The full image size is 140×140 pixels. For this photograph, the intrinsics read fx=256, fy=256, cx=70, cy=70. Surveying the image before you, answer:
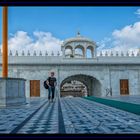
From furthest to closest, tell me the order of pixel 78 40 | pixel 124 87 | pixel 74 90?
1. pixel 74 90
2. pixel 78 40
3. pixel 124 87

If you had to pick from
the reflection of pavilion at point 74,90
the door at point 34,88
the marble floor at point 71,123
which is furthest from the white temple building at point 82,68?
the marble floor at point 71,123

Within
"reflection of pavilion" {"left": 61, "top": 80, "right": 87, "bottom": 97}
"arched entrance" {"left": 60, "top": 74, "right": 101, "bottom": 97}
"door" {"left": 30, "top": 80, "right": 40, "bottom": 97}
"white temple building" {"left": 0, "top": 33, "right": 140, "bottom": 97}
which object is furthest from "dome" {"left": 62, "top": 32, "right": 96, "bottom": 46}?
"reflection of pavilion" {"left": 61, "top": 80, "right": 87, "bottom": 97}

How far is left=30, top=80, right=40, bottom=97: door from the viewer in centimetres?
2672

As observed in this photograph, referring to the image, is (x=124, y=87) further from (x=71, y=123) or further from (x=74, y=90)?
(x=71, y=123)

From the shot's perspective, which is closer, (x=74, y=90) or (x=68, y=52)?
(x=68, y=52)

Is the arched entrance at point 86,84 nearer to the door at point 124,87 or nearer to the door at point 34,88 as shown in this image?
the door at point 124,87

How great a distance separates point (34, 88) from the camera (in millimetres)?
26828

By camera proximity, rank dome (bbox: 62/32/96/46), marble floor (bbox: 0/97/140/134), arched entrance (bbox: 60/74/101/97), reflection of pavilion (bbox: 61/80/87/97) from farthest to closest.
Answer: reflection of pavilion (bbox: 61/80/87/97) < arched entrance (bbox: 60/74/101/97) < dome (bbox: 62/32/96/46) < marble floor (bbox: 0/97/140/134)

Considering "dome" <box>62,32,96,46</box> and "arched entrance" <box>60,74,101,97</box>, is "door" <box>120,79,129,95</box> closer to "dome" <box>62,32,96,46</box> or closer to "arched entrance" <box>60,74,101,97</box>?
"arched entrance" <box>60,74,101,97</box>

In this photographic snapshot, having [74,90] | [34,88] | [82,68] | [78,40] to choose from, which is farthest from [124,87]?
[74,90]

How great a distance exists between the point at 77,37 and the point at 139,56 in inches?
282

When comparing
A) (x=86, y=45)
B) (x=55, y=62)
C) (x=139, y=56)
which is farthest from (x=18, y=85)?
(x=139, y=56)

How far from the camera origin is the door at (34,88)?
87.7ft
